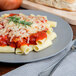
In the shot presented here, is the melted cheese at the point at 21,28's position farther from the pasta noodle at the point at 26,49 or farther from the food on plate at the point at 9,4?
the food on plate at the point at 9,4

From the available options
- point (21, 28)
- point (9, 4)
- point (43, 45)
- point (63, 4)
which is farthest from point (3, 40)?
point (63, 4)

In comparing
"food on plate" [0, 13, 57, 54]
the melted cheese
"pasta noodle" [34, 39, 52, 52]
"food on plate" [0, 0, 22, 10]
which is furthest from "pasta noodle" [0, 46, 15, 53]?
"food on plate" [0, 0, 22, 10]

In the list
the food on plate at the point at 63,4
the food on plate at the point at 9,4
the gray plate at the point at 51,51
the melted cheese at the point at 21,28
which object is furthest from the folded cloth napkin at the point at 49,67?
the food on plate at the point at 9,4

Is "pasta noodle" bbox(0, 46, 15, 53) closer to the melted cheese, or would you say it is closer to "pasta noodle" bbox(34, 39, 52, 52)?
the melted cheese

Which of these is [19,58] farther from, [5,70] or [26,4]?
[26,4]

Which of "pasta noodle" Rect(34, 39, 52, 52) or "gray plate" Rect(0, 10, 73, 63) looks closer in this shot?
"gray plate" Rect(0, 10, 73, 63)

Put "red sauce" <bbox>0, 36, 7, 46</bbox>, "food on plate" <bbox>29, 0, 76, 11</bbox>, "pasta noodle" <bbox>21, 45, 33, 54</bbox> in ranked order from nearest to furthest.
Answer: "pasta noodle" <bbox>21, 45, 33, 54</bbox> < "red sauce" <bbox>0, 36, 7, 46</bbox> < "food on plate" <bbox>29, 0, 76, 11</bbox>

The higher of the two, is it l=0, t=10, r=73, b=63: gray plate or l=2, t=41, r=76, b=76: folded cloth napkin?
l=0, t=10, r=73, b=63: gray plate

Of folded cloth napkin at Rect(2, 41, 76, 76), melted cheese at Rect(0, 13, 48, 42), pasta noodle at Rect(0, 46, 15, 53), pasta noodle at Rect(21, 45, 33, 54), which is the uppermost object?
melted cheese at Rect(0, 13, 48, 42)
